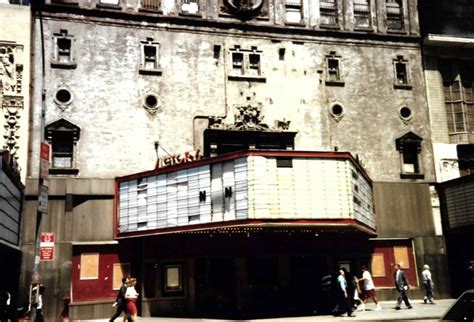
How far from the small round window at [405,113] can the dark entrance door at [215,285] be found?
13.6 meters

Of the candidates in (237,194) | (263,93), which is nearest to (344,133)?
(263,93)

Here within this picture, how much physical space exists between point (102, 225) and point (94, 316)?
4.22m

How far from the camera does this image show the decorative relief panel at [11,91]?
985 inches

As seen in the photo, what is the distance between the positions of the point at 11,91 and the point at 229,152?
11.1 m

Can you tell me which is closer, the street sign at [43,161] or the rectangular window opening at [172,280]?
the street sign at [43,161]

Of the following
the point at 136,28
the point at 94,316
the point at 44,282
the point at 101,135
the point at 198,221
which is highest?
the point at 136,28

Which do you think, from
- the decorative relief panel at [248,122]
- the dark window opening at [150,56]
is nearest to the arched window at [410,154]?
the decorative relief panel at [248,122]

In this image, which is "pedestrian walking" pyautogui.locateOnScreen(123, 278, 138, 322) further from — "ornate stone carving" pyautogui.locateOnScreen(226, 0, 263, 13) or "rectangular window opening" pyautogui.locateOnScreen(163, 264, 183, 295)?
"ornate stone carving" pyautogui.locateOnScreen(226, 0, 263, 13)

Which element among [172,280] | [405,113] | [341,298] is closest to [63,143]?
[172,280]

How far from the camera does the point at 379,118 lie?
30.8 m

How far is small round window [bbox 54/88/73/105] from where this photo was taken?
26.3 meters

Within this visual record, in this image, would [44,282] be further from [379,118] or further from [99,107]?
[379,118]

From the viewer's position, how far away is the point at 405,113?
31.2 meters

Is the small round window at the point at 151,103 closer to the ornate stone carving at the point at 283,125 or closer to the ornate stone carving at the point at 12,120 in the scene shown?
the ornate stone carving at the point at 12,120
